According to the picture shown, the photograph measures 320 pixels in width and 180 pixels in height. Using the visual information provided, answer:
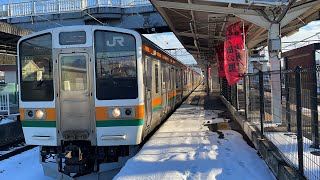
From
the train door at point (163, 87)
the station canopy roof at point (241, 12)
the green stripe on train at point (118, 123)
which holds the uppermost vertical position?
the station canopy roof at point (241, 12)

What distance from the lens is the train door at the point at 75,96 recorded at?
21.9 feet

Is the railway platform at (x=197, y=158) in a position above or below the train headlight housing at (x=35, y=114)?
below

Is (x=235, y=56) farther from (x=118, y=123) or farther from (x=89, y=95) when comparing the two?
(x=89, y=95)

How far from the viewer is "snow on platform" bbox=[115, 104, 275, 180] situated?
539cm

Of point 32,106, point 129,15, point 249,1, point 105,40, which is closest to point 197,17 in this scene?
point 249,1

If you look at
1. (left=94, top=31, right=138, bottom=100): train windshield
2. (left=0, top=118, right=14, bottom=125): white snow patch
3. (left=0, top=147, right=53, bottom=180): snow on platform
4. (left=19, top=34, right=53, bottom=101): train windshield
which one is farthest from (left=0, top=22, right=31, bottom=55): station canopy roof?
(left=94, top=31, right=138, bottom=100): train windshield

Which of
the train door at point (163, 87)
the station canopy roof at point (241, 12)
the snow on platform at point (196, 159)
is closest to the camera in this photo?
the snow on platform at point (196, 159)

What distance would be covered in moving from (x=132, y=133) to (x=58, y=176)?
1.69m

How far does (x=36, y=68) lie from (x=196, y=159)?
3.48 meters

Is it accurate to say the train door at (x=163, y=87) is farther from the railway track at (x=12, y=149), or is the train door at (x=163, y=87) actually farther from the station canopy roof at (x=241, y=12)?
the railway track at (x=12, y=149)

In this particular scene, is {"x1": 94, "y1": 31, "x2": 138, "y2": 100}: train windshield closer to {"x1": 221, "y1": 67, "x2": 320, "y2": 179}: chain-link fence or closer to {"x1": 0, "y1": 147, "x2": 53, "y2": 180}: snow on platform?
{"x1": 221, "y1": 67, "x2": 320, "y2": 179}: chain-link fence

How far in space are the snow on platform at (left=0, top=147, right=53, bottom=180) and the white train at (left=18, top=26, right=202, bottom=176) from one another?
1412 mm

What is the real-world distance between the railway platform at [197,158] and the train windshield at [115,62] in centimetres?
132

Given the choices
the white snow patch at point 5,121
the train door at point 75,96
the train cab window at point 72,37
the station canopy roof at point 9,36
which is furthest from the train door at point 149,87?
the station canopy roof at point 9,36
